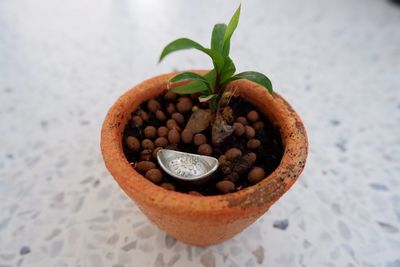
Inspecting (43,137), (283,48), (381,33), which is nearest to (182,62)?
(283,48)

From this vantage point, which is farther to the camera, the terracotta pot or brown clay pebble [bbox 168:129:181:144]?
brown clay pebble [bbox 168:129:181:144]

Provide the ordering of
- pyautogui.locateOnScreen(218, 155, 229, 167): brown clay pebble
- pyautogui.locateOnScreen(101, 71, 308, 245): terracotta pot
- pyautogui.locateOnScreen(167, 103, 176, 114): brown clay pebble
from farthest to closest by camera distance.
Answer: pyautogui.locateOnScreen(167, 103, 176, 114): brown clay pebble < pyautogui.locateOnScreen(218, 155, 229, 167): brown clay pebble < pyautogui.locateOnScreen(101, 71, 308, 245): terracotta pot

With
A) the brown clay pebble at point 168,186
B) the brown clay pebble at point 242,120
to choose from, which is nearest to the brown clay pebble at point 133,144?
the brown clay pebble at point 168,186

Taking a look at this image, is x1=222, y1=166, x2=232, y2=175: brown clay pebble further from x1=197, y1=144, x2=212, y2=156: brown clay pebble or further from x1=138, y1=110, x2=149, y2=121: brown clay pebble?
x1=138, y1=110, x2=149, y2=121: brown clay pebble

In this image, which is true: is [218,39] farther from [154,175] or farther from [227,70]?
[154,175]

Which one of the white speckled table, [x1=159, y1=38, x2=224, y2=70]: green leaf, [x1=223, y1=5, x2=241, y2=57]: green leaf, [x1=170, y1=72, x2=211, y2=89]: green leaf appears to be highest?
[x1=223, y1=5, x2=241, y2=57]: green leaf

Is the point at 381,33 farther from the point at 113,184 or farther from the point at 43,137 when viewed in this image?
the point at 43,137

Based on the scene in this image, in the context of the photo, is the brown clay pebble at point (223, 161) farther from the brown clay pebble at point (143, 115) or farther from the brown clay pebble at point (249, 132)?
the brown clay pebble at point (143, 115)

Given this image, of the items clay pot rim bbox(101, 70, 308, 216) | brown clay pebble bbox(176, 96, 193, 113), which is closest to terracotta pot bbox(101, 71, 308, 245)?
clay pot rim bbox(101, 70, 308, 216)
